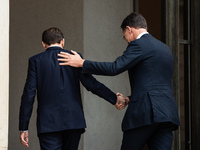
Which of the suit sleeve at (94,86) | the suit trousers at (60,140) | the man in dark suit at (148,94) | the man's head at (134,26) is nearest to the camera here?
the man in dark suit at (148,94)

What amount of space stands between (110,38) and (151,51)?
3.13 metres

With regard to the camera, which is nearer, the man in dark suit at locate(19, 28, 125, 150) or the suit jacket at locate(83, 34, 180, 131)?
the suit jacket at locate(83, 34, 180, 131)

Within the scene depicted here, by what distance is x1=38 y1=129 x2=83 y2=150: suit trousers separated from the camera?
13.4 feet

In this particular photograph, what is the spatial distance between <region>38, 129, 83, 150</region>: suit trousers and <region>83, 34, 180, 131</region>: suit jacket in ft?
1.92

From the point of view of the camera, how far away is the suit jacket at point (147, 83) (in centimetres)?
372

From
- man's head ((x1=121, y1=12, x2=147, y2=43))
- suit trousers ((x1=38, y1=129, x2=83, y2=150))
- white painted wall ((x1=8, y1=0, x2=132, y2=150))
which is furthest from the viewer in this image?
white painted wall ((x1=8, y1=0, x2=132, y2=150))

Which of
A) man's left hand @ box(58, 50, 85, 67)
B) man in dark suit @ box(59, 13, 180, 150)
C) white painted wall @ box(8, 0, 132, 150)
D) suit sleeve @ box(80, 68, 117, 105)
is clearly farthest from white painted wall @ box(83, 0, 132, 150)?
man in dark suit @ box(59, 13, 180, 150)

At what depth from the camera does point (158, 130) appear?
3.84 metres

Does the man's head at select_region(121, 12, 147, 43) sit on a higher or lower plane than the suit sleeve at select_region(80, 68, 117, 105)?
higher

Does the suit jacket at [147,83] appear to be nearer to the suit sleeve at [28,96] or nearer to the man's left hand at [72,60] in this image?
the man's left hand at [72,60]

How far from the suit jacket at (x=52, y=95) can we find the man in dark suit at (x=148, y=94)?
1.38ft
